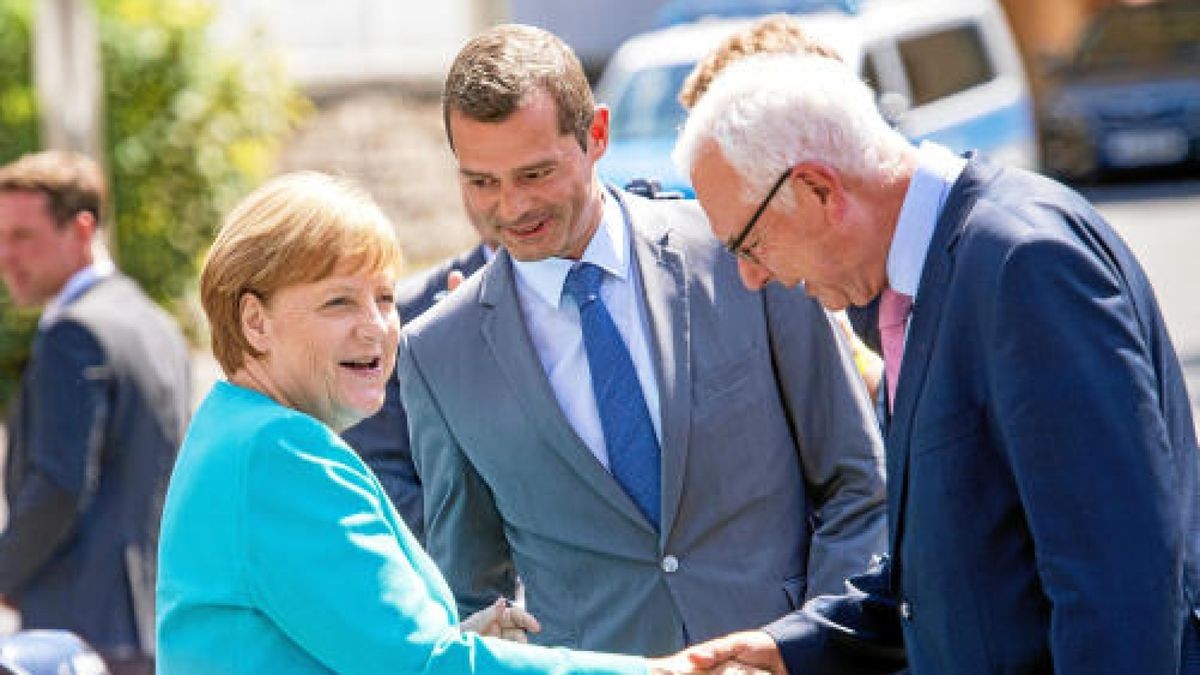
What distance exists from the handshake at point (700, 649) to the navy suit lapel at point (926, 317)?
51cm

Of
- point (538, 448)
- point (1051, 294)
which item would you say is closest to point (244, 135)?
point (538, 448)

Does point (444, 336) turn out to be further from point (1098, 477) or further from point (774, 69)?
point (1098, 477)

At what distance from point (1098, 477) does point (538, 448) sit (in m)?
1.36

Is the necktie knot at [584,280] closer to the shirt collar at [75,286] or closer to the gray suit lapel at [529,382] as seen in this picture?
the gray suit lapel at [529,382]

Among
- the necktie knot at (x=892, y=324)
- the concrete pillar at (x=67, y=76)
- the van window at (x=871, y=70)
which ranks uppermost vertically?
the necktie knot at (x=892, y=324)

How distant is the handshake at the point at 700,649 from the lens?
3.44 metres

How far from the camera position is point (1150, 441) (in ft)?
9.44

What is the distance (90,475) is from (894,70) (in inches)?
402

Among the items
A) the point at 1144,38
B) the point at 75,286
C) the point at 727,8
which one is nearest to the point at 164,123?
the point at 727,8

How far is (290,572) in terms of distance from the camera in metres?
2.97

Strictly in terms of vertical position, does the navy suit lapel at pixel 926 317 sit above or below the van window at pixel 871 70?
above

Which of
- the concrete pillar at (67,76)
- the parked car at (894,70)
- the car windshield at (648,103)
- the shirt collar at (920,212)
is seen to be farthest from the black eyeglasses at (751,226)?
the car windshield at (648,103)

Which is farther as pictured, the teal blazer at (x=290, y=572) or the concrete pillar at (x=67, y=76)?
the concrete pillar at (x=67, y=76)

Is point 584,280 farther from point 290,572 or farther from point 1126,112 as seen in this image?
point 1126,112
